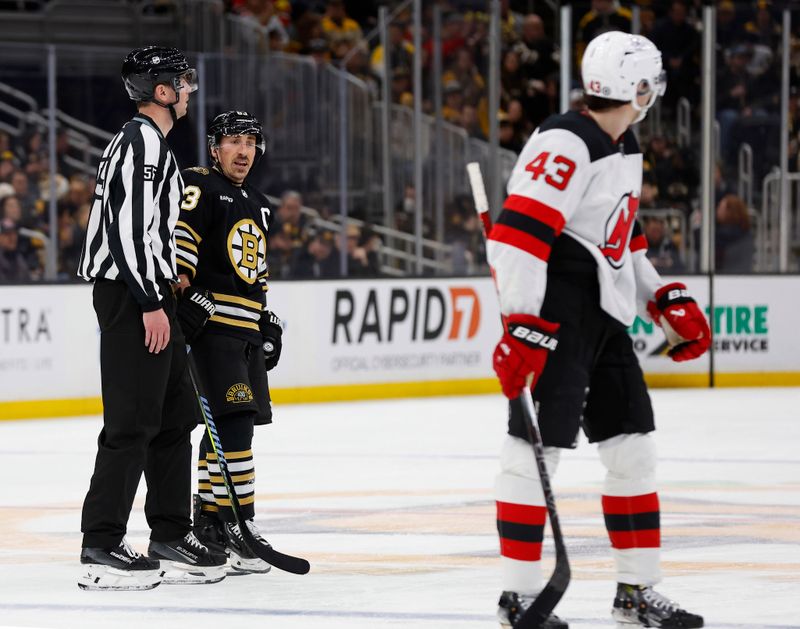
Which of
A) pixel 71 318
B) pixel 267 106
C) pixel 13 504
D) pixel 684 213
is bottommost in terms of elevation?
pixel 13 504

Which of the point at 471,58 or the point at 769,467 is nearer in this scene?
the point at 769,467

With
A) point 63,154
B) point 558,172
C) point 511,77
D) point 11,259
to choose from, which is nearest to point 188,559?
point 558,172

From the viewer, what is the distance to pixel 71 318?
9.48 metres

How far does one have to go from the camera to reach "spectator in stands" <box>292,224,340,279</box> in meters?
10.8

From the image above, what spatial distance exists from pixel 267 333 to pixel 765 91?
7794mm

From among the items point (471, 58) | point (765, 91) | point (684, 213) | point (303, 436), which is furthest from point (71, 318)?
point (765, 91)

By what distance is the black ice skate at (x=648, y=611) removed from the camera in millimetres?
3414

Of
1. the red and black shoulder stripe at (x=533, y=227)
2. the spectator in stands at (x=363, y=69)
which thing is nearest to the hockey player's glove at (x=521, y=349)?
the red and black shoulder stripe at (x=533, y=227)

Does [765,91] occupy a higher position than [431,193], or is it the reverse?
[765,91]

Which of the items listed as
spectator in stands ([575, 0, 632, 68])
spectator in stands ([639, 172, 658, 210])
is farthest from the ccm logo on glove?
spectator in stands ([575, 0, 632, 68])

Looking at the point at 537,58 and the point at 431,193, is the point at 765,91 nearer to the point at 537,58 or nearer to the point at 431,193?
the point at 537,58

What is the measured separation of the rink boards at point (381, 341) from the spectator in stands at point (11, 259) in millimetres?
462

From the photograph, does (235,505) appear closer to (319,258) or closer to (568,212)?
(568,212)

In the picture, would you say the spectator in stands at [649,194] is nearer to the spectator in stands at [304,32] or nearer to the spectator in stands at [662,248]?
the spectator in stands at [662,248]
